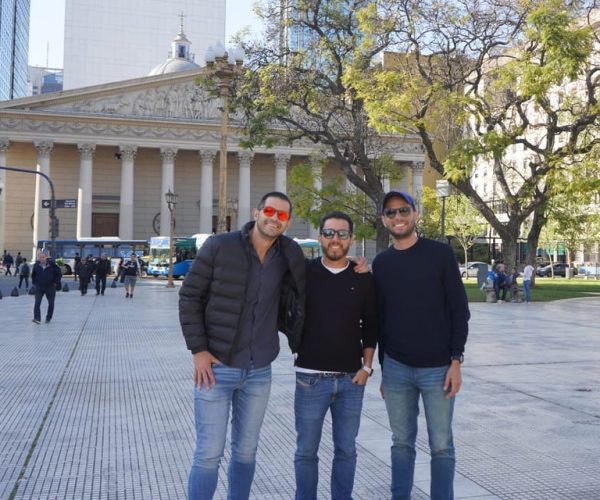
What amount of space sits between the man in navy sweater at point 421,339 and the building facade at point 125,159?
5048 cm

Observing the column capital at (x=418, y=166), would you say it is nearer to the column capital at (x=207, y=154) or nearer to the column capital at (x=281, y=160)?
the column capital at (x=281, y=160)

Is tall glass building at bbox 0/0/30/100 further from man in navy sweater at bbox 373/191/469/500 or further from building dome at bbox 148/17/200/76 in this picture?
man in navy sweater at bbox 373/191/469/500

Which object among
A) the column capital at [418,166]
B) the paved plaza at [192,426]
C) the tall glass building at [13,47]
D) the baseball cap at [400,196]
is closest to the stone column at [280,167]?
the column capital at [418,166]

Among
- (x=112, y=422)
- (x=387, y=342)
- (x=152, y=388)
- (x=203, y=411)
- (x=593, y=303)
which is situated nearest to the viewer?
(x=203, y=411)

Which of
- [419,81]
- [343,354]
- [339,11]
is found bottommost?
[343,354]

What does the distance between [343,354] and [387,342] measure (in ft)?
1.03

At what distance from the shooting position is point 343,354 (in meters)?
3.68

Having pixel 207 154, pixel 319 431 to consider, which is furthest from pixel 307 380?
pixel 207 154

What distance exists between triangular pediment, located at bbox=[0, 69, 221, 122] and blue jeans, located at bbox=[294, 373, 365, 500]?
52799mm

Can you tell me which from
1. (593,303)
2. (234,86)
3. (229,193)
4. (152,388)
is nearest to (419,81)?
(234,86)

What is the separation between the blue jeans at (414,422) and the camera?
371cm

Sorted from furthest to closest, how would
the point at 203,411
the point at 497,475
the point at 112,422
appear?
the point at 112,422, the point at 497,475, the point at 203,411

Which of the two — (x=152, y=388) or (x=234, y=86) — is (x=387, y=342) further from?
(x=234, y=86)

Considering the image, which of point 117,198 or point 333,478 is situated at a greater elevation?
point 117,198
